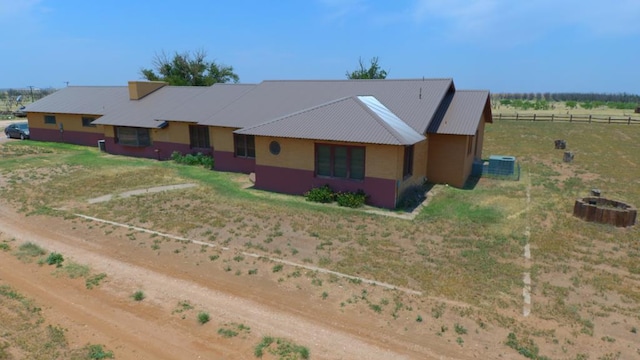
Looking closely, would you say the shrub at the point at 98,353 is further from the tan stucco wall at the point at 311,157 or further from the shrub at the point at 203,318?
the tan stucco wall at the point at 311,157

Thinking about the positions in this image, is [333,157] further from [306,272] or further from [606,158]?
[606,158]

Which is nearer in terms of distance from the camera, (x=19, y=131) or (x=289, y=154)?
(x=289, y=154)

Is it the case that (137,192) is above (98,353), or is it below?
above

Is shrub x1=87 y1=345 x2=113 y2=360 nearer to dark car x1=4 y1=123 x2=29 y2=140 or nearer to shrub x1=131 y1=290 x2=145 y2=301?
shrub x1=131 y1=290 x2=145 y2=301

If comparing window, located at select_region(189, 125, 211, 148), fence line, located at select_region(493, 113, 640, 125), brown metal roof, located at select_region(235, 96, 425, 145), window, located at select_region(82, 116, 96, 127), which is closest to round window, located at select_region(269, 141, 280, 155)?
brown metal roof, located at select_region(235, 96, 425, 145)

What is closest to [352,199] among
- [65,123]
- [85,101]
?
[85,101]

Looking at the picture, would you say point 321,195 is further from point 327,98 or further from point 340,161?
point 327,98

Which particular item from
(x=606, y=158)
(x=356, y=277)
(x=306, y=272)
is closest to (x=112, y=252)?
(x=306, y=272)
